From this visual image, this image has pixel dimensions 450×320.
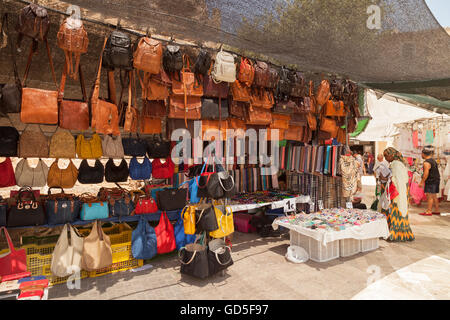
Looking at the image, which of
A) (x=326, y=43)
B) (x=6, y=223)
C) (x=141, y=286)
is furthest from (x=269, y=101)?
(x=6, y=223)

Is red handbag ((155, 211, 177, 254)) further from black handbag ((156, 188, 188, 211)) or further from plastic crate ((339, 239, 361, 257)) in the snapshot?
plastic crate ((339, 239, 361, 257))

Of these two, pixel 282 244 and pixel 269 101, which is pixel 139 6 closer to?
pixel 269 101

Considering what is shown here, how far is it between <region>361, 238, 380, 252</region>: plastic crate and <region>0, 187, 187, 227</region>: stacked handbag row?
3.23 m

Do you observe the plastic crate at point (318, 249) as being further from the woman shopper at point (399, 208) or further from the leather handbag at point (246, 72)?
A: the leather handbag at point (246, 72)

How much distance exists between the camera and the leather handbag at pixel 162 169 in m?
5.46

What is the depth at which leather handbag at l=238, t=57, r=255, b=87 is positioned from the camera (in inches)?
168

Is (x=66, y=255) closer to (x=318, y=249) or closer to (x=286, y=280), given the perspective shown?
(x=286, y=280)

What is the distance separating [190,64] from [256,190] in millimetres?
3186

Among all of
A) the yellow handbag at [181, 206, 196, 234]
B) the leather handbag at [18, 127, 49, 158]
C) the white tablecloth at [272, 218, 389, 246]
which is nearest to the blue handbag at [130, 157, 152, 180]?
the leather handbag at [18, 127, 49, 158]

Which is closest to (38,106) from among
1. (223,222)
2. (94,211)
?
(94,211)

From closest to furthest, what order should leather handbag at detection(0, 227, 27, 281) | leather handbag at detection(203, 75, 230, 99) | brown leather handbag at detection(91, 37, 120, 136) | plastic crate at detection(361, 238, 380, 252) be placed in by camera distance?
1. leather handbag at detection(0, 227, 27, 281)
2. brown leather handbag at detection(91, 37, 120, 136)
3. leather handbag at detection(203, 75, 230, 99)
4. plastic crate at detection(361, 238, 380, 252)

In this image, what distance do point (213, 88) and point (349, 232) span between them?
3.12 metres

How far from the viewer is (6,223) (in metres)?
3.50

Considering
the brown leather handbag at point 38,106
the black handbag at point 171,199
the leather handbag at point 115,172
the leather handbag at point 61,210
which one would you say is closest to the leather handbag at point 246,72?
the black handbag at point 171,199
